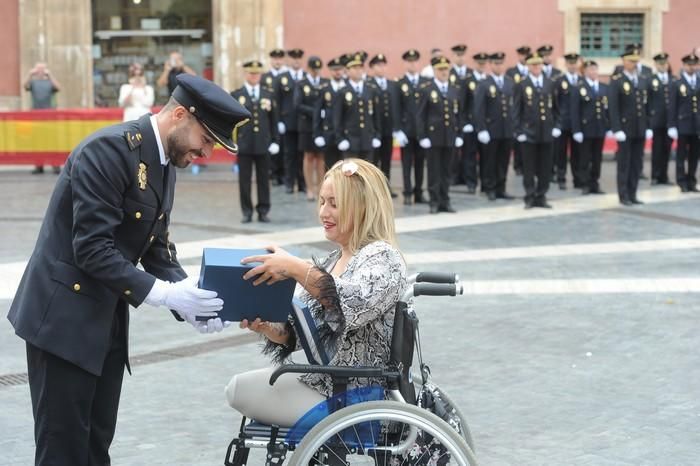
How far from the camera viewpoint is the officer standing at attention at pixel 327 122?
16.3m

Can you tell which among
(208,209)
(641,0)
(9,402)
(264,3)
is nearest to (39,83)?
(264,3)

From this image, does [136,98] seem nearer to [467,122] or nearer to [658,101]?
[467,122]

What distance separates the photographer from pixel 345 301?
430 centimetres

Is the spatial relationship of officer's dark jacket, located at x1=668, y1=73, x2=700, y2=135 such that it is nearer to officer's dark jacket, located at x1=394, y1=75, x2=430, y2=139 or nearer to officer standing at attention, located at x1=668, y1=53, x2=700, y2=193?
officer standing at attention, located at x1=668, y1=53, x2=700, y2=193

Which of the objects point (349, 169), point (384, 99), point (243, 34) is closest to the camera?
point (349, 169)

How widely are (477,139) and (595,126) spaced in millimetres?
1704

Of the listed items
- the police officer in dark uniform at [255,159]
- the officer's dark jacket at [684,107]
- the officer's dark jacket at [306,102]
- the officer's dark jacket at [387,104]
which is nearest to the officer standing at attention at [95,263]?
the police officer in dark uniform at [255,159]

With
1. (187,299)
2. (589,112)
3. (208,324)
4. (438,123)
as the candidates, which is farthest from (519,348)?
(589,112)

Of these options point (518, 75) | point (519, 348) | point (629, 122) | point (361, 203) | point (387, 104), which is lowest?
point (519, 348)

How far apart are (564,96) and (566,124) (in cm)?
40

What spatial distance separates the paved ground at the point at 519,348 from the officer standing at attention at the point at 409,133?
229 cm

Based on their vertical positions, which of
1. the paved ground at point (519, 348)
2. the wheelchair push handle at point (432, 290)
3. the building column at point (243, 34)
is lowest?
the paved ground at point (519, 348)

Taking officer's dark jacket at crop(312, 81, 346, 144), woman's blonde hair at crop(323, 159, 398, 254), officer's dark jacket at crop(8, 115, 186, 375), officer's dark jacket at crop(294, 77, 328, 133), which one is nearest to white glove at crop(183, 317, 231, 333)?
officer's dark jacket at crop(8, 115, 186, 375)

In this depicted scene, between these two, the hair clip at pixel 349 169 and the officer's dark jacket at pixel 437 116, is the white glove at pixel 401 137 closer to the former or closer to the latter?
the officer's dark jacket at pixel 437 116
